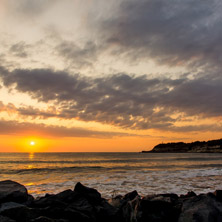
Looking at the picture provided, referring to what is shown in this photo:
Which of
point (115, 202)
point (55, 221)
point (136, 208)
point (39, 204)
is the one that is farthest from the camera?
point (115, 202)

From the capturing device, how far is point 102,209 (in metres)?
7.97

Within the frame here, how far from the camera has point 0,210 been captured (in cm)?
711

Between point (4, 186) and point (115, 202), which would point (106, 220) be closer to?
point (115, 202)

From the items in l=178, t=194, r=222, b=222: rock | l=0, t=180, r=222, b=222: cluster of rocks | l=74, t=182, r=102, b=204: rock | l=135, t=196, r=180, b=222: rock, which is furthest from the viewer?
l=74, t=182, r=102, b=204: rock

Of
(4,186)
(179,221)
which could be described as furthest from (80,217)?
(4,186)

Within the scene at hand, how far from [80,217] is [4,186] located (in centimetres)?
427

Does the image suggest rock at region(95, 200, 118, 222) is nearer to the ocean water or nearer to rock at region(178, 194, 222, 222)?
rock at region(178, 194, 222, 222)

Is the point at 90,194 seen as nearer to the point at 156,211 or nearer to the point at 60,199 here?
the point at 60,199

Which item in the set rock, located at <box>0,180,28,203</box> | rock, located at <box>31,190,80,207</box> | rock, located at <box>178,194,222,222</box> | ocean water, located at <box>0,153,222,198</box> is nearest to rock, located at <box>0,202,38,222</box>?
rock, located at <box>31,190,80,207</box>

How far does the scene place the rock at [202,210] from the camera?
6.61 meters

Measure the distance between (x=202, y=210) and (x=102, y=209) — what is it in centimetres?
342

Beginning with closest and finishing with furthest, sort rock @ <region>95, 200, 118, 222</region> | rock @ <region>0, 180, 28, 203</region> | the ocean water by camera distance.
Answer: rock @ <region>95, 200, 118, 222</region>, rock @ <region>0, 180, 28, 203</region>, the ocean water

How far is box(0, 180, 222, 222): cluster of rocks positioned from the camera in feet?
22.5

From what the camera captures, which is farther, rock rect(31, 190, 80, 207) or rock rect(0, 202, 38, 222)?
rock rect(31, 190, 80, 207)
